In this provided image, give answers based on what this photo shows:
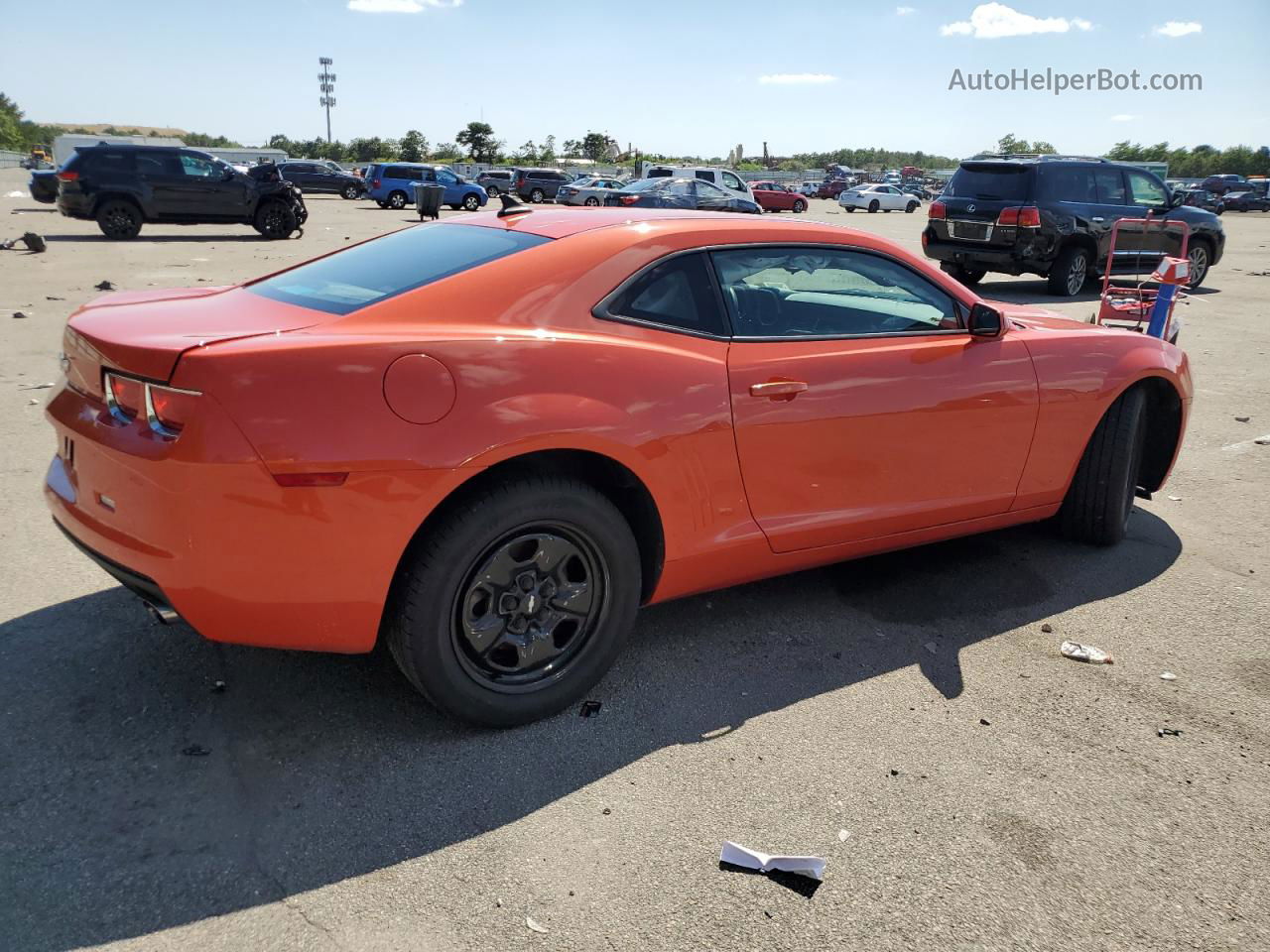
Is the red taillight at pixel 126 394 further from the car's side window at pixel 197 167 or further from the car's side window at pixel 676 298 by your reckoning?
the car's side window at pixel 197 167

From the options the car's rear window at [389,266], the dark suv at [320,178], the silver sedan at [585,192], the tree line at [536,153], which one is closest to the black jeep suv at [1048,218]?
the car's rear window at [389,266]

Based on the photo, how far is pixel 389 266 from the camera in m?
3.27

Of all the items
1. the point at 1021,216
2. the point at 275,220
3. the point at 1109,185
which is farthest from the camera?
the point at 275,220

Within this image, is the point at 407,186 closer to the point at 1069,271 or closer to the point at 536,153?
the point at 1069,271

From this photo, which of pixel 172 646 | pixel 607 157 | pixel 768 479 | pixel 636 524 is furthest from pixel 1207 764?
pixel 607 157

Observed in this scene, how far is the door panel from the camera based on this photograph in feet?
10.7

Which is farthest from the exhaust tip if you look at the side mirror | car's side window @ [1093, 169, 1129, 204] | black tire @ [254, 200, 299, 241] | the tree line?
the tree line

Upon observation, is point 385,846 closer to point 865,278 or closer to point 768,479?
point 768,479

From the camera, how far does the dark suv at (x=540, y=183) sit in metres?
42.2

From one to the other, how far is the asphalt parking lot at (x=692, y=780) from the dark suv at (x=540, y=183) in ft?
131

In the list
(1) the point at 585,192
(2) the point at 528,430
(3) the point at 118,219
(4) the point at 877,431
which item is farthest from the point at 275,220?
(2) the point at 528,430

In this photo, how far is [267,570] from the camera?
2518 mm

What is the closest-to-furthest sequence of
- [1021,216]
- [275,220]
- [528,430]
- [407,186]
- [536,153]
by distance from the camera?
[528,430] < [1021,216] < [275,220] < [407,186] < [536,153]

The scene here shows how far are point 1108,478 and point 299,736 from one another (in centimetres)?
361
